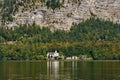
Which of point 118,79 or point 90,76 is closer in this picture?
point 118,79

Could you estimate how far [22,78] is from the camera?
14612cm

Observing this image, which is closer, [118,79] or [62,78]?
[118,79]

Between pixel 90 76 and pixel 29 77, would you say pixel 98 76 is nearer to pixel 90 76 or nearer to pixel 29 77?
pixel 90 76

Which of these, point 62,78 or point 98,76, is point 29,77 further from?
point 98,76

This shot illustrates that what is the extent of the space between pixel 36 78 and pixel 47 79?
13.5 feet

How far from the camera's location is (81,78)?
14250cm

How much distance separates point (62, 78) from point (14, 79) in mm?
12492

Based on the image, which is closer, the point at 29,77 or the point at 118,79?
the point at 118,79

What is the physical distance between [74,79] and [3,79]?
60.2 feet

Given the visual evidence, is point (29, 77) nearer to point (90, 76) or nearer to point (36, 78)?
point (36, 78)

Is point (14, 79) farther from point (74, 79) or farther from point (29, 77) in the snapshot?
point (74, 79)

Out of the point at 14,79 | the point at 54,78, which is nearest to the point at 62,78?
the point at 54,78

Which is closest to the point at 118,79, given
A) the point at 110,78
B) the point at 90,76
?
the point at 110,78

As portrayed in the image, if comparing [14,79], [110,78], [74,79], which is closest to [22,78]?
[14,79]
